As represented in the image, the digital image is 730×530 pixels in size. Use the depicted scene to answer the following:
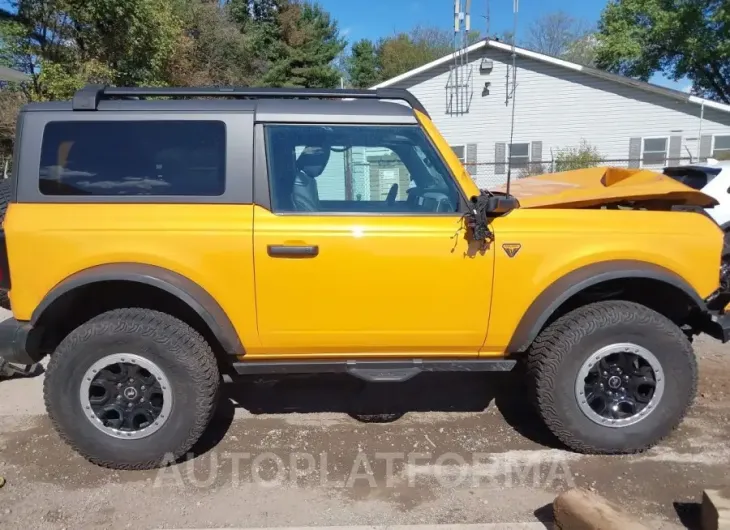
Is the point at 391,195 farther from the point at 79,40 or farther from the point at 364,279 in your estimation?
the point at 79,40

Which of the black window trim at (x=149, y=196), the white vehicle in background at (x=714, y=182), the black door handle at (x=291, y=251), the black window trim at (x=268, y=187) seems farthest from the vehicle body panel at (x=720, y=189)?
the black window trim at (x=149, y=196)

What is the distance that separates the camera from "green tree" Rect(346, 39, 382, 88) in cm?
4744

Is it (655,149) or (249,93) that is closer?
(249,93)

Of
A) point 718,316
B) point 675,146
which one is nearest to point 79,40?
point 718,316

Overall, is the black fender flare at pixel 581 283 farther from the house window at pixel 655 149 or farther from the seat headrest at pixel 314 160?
the house window at pixel 655 149

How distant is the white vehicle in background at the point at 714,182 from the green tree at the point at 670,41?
77.8ft

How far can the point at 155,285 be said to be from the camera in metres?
3.15

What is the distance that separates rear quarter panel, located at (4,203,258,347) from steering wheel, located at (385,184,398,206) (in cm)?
79

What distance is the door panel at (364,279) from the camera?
10.6 ft

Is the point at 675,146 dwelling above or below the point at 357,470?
above

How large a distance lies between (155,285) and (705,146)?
2070 cm

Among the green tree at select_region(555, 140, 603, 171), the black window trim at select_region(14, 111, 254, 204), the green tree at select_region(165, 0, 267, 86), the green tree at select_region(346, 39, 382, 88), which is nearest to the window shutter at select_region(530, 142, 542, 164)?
the green tree at select_region(555, 140, 603, 171)

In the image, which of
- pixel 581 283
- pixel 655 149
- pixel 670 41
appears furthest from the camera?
pixel 670 41

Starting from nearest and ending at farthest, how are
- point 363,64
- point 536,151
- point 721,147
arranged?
point 721,147, point 536,151, point 363,64
